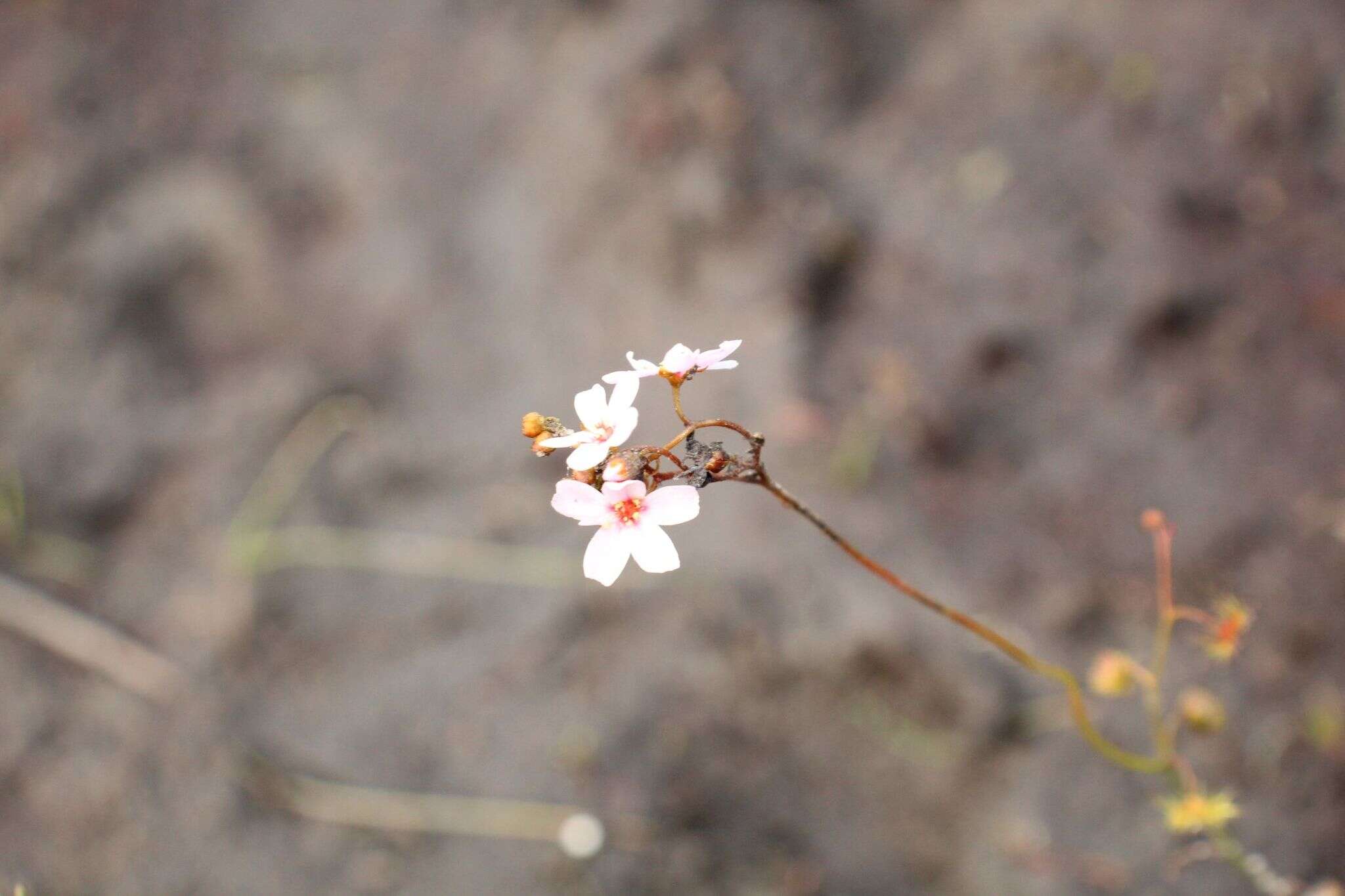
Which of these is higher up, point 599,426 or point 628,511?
point 599,426

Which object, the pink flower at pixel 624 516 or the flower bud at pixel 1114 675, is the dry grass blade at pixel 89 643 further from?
the flower bud at pixel 1114 675

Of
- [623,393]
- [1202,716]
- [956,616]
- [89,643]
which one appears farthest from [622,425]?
[89,643]

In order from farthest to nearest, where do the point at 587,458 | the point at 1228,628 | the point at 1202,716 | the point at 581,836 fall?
the point at 581,836 < the point at 1202,716 < the point at 1228,628 < the point at 587,458

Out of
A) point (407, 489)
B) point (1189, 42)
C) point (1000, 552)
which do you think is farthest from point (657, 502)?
point (1189, 42)

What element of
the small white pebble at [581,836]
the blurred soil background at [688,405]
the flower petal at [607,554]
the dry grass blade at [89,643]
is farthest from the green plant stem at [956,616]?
the dry grass blade at [89,643]

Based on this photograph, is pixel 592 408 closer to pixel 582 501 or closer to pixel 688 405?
pixel 582 501

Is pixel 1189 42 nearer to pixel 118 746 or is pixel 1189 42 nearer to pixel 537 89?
pixel 537 89
